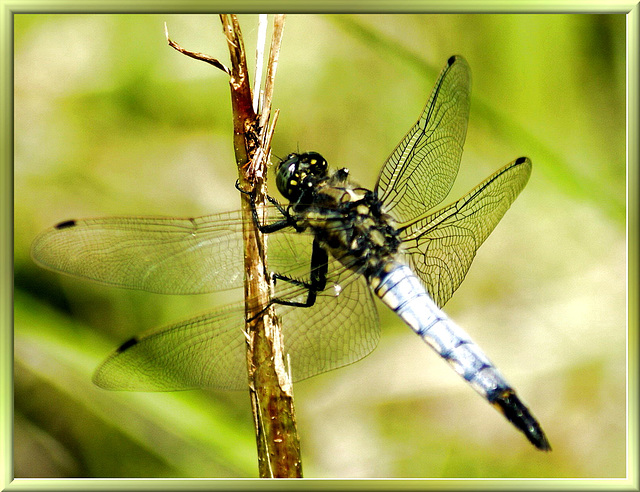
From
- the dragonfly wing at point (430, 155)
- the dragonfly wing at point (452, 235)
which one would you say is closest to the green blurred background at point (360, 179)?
Answer: the dragonfly wing at point (430, 155)

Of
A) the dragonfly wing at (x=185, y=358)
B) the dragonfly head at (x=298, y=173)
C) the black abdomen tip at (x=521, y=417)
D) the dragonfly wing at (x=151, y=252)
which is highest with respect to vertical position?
the dragonfly head at (x=298, y=173)

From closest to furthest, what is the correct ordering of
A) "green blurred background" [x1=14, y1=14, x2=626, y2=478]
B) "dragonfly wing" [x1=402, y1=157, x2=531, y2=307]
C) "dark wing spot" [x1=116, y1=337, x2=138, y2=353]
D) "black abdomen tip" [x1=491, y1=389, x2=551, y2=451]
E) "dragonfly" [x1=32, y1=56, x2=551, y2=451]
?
"dark wing spot" [x1=116, y1=337, x2=138, y2=353] < "dragonfly" [x1=32, y1=56, x2=551, y2=451] < "black abdomen tip" [x1=491, y1=389, x2=551, y2=451] < "dragonfly wing" [x1=402, y1=157, x2=531, y2=307] < "green blurred background" [x1=14, y1=14, x2=626, y2=478]

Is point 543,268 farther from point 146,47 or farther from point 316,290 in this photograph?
point 146,47

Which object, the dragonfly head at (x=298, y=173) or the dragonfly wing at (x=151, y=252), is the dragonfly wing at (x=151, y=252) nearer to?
the dragonfly wing at (x=151, y=252)

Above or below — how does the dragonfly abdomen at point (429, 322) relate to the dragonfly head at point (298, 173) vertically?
below

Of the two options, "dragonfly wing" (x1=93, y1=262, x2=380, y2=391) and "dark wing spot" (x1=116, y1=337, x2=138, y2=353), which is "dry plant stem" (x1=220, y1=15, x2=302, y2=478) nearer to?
"dragonfly wing" (x1=93, y1=262, x2=380, y2=391)

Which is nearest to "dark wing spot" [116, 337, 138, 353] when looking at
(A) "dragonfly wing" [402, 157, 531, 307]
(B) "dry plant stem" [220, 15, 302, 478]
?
(B) "dry plant stem" [220, 15, 302, 478]

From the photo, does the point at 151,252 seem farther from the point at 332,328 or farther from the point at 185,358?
the point at 332,328
